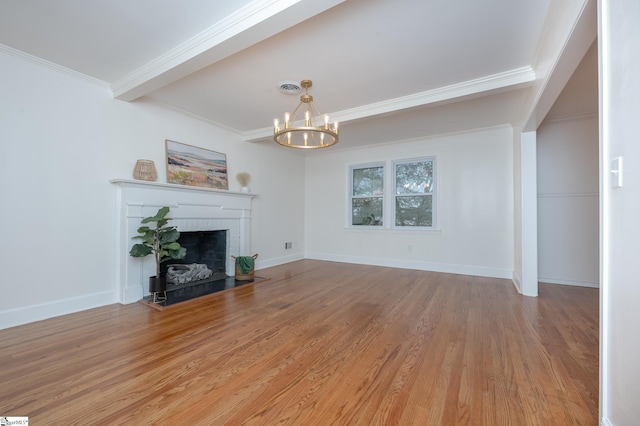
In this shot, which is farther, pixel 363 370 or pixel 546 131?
pixel 546 131

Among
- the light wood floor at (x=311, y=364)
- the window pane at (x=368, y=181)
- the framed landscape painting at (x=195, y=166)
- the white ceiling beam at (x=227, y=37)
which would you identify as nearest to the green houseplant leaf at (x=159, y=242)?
the light wood floor at (x=311, y=364)

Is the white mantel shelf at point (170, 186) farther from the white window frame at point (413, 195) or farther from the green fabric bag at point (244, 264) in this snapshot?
the white window frame at point (413, 195)

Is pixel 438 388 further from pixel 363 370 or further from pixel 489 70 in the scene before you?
pixel 489 70

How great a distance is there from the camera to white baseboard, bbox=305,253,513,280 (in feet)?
14.7

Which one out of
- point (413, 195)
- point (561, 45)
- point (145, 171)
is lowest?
point (413, 195)

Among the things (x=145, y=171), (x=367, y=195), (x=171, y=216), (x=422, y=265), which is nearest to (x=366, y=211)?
(x=367, y=195)

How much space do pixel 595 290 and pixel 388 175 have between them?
3.46 meters

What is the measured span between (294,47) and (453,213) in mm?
3866

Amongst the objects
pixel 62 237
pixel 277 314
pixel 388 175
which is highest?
pixel 388 175

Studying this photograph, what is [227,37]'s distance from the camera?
2078mm

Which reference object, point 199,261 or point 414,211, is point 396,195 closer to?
point 414,211

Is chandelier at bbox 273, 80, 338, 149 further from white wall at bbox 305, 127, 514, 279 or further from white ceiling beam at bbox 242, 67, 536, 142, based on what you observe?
white wall at bbox 305, 127, 514, 279

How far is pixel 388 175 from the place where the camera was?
5488mm

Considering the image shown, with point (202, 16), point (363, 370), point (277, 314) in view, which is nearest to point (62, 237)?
point (277, 314)
